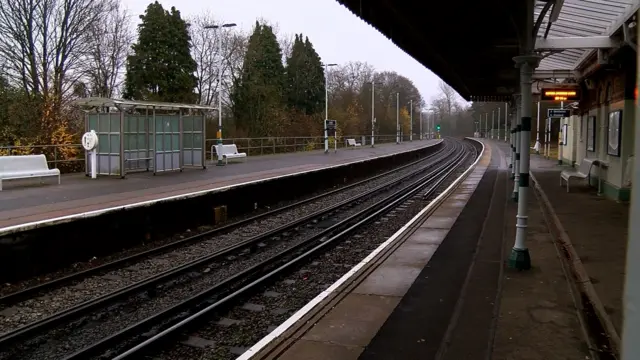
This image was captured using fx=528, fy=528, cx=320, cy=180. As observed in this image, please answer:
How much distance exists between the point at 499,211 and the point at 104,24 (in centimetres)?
2941

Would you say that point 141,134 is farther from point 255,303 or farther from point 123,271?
point 255,303

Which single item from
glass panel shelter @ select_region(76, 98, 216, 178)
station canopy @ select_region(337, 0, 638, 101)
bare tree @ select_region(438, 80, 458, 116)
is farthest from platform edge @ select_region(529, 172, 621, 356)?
bare tree @ select_region(438, 80, 458, 116)

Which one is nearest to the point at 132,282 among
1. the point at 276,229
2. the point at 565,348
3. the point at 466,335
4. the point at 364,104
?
the point at 276,229

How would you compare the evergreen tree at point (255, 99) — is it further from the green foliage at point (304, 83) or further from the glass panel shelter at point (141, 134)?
the glass panel shelter at point (141, 134)

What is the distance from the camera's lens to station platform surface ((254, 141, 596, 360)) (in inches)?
191

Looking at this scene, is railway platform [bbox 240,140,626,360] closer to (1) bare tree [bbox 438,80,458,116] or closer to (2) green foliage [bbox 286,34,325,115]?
(2) green foliage [bbox 286,34,325,115]

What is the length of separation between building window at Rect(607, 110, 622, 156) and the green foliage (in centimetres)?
3688

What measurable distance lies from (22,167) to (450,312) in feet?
45.0

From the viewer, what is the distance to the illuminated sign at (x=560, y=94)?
15.9 m

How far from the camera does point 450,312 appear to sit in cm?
591

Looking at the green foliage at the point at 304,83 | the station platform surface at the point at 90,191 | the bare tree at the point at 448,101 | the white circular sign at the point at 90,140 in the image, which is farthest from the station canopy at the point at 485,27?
the bare tree at the point at 448,101

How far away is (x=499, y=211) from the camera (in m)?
13.9

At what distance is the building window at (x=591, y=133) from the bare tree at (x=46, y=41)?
20.8 meters

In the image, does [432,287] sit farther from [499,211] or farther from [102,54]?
[102,54]
